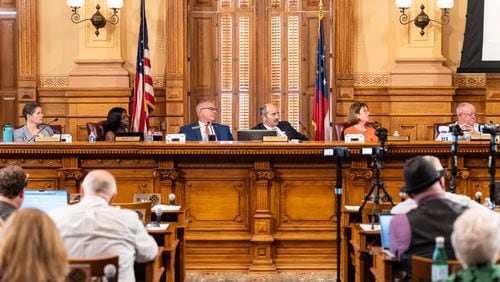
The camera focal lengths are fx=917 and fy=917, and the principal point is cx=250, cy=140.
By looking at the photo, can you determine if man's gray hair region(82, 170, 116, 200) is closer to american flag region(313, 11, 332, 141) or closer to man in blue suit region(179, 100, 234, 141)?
man in blue suit region(179, 100, 234, 141)

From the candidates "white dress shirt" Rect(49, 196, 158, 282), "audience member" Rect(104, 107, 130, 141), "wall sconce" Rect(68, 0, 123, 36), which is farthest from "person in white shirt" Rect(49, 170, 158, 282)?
"wall sconce" Rect(68, 0, 123, 36)

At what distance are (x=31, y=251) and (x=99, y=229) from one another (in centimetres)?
137

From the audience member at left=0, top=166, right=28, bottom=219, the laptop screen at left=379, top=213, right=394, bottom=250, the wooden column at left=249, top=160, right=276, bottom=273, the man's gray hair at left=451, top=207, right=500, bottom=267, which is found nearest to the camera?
the man's gray hair at left=451, top=207, right=500, bottom=267

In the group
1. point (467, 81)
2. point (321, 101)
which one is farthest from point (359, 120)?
point (467, 81)

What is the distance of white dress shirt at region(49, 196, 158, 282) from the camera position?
500 centimetres

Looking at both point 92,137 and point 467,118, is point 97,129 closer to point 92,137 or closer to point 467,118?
point 92,137

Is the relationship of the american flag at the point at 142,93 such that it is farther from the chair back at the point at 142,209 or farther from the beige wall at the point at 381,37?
the chair back at the point at 142,209

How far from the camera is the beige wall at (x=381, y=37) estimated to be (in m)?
12.5

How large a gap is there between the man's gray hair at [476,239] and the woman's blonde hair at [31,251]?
1590mm

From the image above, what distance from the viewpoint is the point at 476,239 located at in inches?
A: 140

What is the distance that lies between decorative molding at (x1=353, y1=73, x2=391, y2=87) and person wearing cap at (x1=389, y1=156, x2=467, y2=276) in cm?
752

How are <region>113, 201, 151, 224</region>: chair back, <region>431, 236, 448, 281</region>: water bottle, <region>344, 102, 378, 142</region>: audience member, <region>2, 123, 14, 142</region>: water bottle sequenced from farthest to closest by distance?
1. <region>344, 102, 378, 142</region>: audience member
2. <region>2, 123, 14, 142</region>: water bottle
3. <region>113, 201, 151, 224</region>: chair back
4. <region>431, 236, 448, 281</region>: water bottle

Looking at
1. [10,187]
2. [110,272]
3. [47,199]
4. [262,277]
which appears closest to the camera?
[110,272]

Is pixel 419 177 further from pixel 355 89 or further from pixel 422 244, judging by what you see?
pixel 355 89
